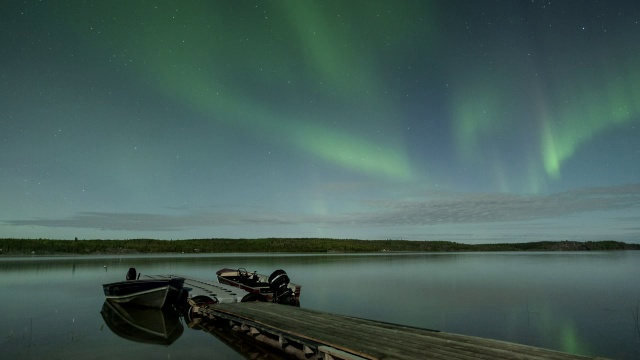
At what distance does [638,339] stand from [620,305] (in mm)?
10494

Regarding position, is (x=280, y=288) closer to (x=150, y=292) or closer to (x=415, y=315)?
(x=150, y=292)

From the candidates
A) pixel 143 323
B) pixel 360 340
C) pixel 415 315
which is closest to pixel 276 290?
pixel 143 323

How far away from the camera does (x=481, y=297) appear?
29.0m

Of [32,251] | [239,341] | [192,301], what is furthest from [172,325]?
[32,251]

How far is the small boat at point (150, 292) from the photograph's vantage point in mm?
24859

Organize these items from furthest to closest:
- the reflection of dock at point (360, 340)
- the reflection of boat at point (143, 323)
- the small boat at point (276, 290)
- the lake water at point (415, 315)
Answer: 1. the small boat at point (276, 290)
2. the reflection of boat at point (143, 323)
3. the lake water at point (415, 315)
4. the reflection of dock at point (360, 340)

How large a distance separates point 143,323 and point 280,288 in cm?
741

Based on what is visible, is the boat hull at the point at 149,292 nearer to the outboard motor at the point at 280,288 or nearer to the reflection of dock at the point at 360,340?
the outboard motor at the point at 280,288

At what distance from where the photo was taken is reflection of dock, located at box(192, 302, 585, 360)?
9375mm

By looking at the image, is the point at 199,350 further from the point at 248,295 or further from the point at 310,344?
the point at 248,295

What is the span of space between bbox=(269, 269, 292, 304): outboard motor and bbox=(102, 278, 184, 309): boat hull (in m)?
5.73

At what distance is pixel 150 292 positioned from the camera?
25.1 metres

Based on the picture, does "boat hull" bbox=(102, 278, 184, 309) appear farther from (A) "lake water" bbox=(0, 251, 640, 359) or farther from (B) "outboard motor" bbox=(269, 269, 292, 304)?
(B) "outboard motor" bbox=(269, 269, 292, 304)

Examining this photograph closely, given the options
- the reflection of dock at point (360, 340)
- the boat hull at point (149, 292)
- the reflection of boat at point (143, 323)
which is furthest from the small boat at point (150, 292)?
the reflection of dock at point (360, 340)
